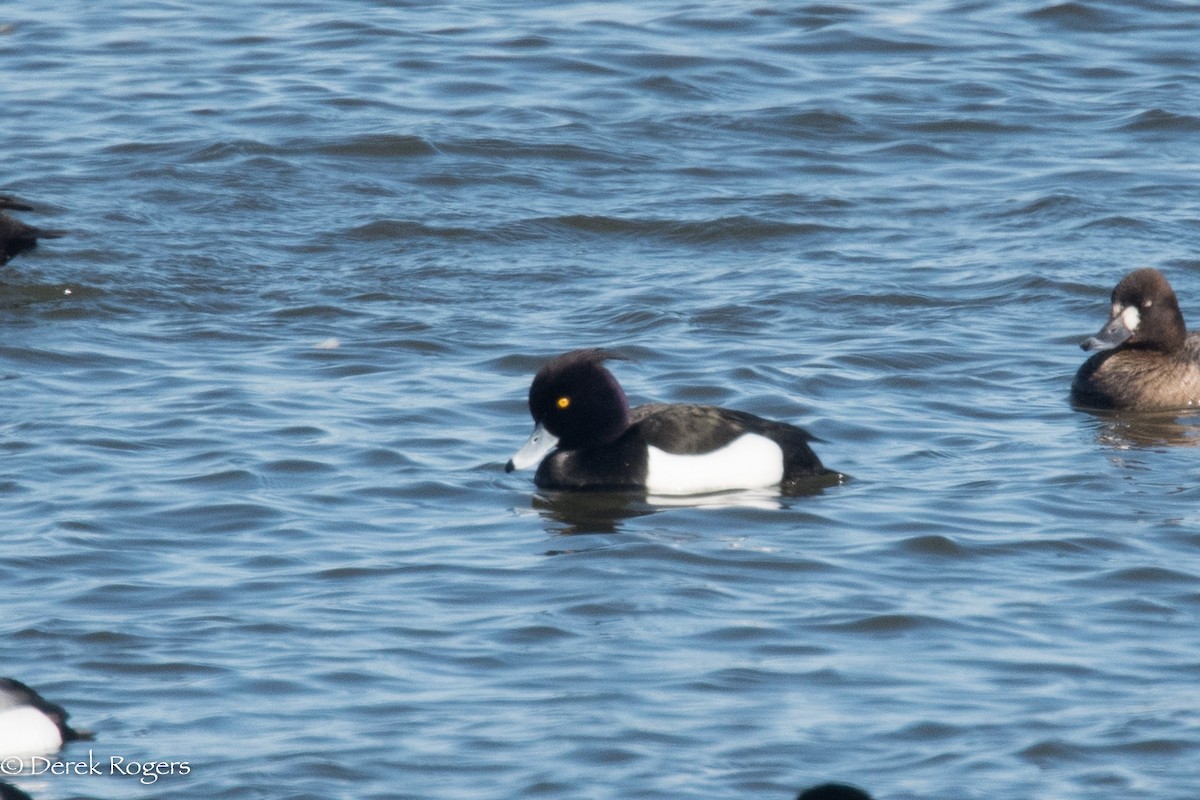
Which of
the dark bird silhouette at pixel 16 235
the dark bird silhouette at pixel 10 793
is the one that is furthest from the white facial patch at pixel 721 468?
the dark bird silhouette at pixel 16 235

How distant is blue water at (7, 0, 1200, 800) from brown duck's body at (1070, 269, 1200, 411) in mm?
183

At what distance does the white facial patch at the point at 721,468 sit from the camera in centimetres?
832

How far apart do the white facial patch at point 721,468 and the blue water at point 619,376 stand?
0.18m

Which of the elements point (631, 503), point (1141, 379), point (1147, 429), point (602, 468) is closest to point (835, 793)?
point (631, 503)

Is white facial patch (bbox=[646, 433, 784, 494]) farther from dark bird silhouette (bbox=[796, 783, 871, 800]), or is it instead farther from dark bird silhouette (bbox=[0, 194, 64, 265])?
dark bird silhouette (bbox=[0, 194, 64, 265])

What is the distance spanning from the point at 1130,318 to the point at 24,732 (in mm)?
6082

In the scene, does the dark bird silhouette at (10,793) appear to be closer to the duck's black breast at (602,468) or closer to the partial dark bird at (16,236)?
the duck's black breast at (602,468)

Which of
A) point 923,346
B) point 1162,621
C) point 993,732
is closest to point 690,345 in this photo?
point 923,346

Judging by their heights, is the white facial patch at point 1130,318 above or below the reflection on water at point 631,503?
above

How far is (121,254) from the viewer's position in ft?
38.2

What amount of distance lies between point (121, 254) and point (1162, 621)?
269 inches

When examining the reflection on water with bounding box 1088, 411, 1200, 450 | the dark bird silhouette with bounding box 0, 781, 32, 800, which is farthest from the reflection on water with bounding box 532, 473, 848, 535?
the dark bird silhouette with bounding box 0, 781, 32, 800

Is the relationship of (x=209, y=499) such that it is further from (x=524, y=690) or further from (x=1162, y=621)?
(x=1162, y=621)

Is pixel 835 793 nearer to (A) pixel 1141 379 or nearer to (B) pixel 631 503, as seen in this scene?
(B) pixel 631 503
